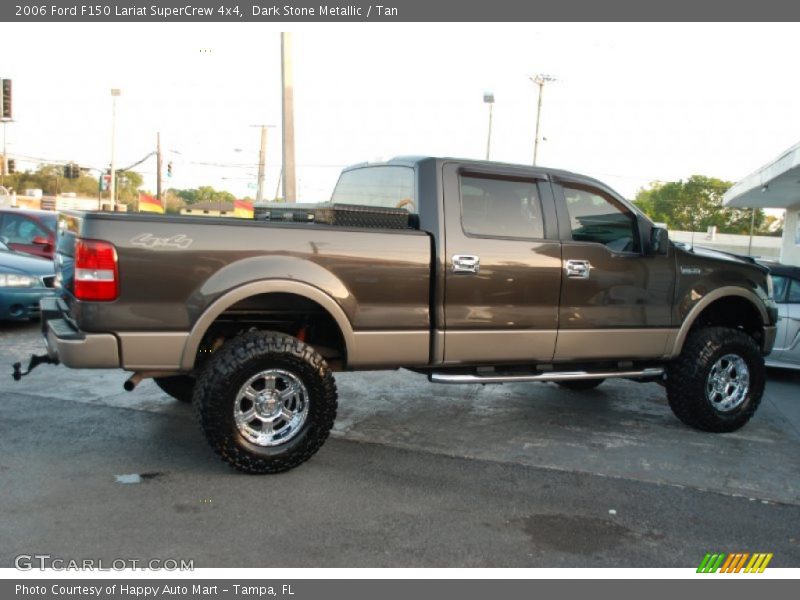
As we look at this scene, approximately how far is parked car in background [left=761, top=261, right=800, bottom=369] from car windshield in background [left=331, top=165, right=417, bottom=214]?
4984 mm

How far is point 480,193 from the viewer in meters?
5.04

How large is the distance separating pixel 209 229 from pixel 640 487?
311 centimetres

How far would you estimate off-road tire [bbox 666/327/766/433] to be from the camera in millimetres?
5625

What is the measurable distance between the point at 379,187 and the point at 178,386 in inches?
90.7

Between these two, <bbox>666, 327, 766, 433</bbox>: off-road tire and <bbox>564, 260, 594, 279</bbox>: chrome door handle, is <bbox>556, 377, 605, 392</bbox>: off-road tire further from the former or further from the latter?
<bbox>564, 260, 594, 279</bbox>: chrome door handle

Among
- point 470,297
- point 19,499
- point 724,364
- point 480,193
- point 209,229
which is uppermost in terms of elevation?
point 480,193

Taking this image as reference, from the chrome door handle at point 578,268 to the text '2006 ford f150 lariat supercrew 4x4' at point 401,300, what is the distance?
13 millimetres

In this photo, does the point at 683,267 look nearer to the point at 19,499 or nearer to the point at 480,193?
the point at 480,193

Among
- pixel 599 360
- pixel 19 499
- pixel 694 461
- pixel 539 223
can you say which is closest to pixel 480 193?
pixel 539 223

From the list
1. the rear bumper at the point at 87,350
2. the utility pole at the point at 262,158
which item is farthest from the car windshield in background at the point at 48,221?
the utility pole at the point at 262,158

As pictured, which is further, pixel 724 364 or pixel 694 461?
pixel 724 364

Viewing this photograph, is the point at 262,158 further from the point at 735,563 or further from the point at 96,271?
the point at 735,563

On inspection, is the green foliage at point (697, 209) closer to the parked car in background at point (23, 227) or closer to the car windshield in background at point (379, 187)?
the parked car in background at point (23, 227)

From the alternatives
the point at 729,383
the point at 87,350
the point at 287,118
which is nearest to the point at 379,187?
the point at 87,350
